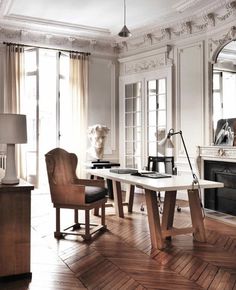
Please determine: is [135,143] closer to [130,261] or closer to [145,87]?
[145,87]

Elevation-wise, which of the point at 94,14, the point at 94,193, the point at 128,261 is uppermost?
the point at 94,14

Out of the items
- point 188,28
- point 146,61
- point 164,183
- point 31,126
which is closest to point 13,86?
point 31,126

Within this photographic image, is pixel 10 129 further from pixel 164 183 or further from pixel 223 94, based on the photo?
pixel 223 94

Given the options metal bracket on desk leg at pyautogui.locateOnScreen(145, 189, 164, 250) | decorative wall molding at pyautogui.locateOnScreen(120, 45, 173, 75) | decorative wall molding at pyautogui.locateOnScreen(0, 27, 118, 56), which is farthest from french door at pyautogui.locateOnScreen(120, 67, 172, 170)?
metal bracket on desk leg at pyautogui.locateOnScreen(145, 189, 164, 250)

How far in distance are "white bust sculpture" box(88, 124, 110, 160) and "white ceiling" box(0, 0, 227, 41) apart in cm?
190

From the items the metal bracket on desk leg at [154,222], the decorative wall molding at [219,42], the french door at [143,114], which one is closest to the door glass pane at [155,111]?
the french door at [143,114]

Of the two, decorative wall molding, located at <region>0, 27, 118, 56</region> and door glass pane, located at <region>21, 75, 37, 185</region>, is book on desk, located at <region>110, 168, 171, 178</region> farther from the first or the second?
decorative wall molding, located at <region>0, 27, 118, 56</region>

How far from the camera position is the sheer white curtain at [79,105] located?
7.03m

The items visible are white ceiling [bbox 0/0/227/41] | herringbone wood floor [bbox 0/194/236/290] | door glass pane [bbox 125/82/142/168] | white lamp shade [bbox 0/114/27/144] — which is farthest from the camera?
door glass pane [bbox 125/82/142/168]

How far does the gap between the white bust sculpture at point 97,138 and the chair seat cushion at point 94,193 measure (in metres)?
2.47

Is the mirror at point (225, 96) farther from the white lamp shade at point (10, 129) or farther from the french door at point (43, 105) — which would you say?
the white lamp shade at point (10, 129)

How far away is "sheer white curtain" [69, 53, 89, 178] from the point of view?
7.03 metres

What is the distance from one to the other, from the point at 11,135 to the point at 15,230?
0.75 metres

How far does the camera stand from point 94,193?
4.08 meters
